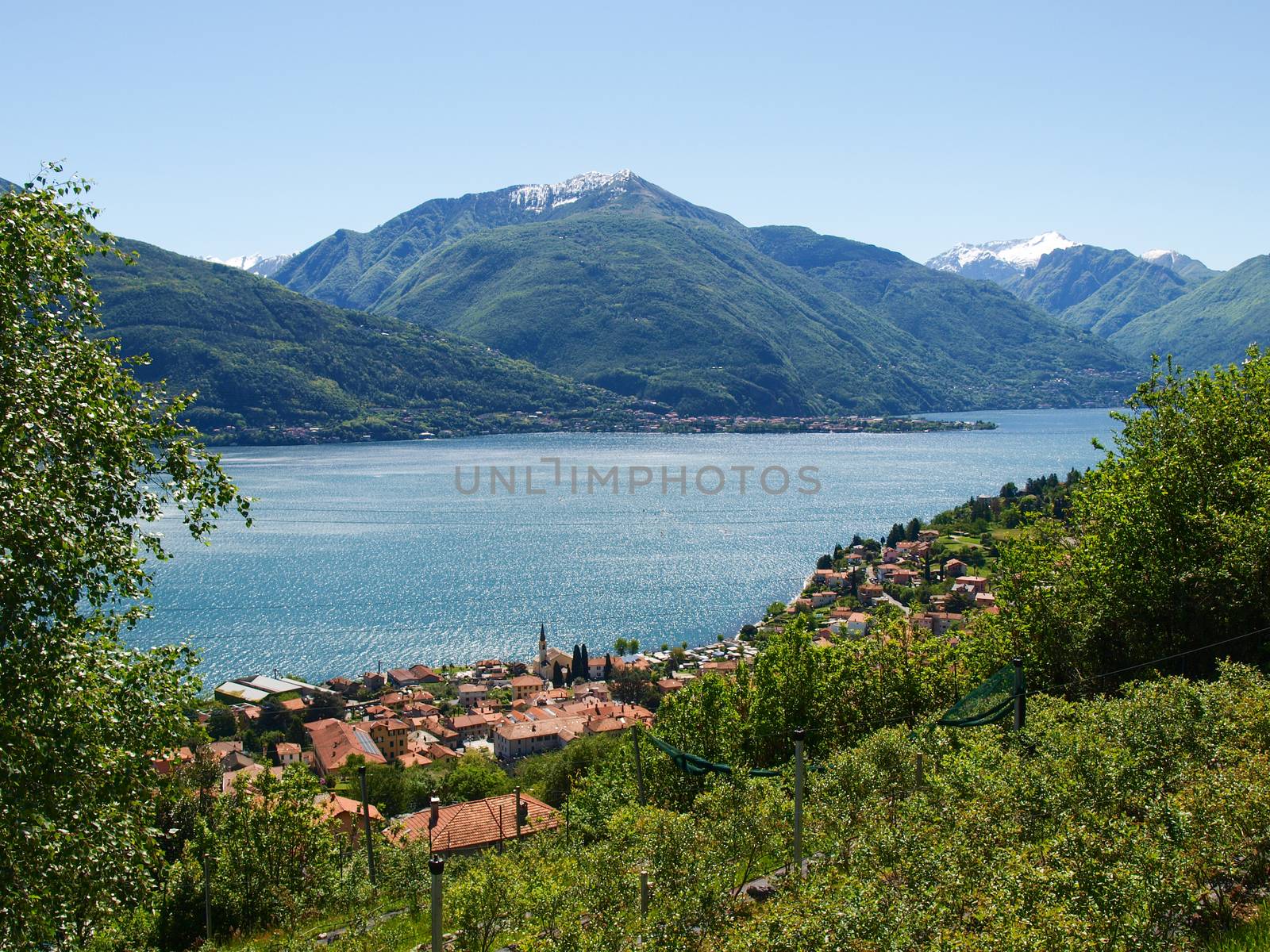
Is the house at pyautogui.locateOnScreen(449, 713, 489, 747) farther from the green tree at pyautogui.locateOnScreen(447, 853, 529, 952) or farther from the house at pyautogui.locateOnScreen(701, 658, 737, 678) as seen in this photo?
the green tree at pyautogui.locateOnScreen(447, 853, 529, 952)

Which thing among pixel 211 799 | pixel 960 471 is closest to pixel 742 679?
pixel 211 799

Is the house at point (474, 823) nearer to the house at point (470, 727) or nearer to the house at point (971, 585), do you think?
the house at point (470, 727)

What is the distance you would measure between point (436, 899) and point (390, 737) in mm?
40606

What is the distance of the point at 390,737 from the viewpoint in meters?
42.8

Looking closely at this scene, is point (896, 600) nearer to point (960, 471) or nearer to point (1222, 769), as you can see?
point (1222, 769)

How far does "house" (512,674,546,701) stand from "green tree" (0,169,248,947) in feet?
143

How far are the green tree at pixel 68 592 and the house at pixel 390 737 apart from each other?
37.1 meters

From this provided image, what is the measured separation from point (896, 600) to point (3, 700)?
6148cm

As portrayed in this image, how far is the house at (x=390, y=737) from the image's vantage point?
42469 mm

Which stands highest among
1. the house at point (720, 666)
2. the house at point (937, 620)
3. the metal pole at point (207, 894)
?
the metal pole at point (207, 894)

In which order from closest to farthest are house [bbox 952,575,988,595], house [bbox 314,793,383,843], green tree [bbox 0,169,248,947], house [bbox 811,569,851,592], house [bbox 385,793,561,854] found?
green tree [bbox 0,169,248,947]
house [bbox 385,793,561,854]
house [bbox 314,793,383,843]
house [bbox 952,575,988,595]
house [bbox 811,569,851,592]

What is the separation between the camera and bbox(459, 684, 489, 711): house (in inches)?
1951

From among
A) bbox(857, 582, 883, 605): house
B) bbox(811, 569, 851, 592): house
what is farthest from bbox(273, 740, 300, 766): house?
bbox(811, 569, 851, 592): house

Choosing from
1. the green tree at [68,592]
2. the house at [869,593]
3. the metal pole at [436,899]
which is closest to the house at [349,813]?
the green tree at [68,592]
